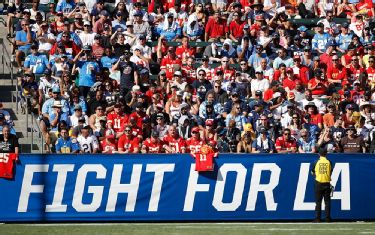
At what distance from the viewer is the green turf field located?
20516 millimetres

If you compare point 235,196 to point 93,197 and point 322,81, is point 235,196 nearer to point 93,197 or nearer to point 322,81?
point 93,197

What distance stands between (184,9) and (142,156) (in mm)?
8593

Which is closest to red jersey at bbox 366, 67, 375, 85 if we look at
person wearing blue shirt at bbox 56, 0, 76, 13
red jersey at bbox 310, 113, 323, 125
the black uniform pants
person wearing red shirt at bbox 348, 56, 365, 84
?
person wearing red shirt at bbox 348, 56, 365, 84

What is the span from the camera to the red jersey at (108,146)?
82.1 feet

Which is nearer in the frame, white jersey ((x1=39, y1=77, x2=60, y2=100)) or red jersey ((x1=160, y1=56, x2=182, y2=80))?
white jersey ((x1=39, y1=77, x2=60, y2=100))

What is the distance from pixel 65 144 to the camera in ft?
82.1

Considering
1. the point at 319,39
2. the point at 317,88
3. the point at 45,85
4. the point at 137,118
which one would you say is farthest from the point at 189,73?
the point at 319,39

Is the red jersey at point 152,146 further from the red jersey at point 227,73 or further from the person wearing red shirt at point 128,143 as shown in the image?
the red jersey at point 227,73

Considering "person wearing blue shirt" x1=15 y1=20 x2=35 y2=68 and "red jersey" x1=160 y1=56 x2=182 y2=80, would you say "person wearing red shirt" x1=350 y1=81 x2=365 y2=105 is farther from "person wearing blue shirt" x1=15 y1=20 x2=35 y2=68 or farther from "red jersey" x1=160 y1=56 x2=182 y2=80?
"person wearing blue shirt" x1=15 y1=20 x2=35 y2=68

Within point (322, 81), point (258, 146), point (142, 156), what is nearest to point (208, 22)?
point (322, 81)

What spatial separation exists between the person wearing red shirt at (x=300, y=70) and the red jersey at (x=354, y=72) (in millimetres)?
1213

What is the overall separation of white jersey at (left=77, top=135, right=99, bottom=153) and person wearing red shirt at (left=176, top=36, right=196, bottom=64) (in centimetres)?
507

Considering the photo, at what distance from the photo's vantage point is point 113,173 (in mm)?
23156

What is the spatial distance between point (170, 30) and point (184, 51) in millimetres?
1122
